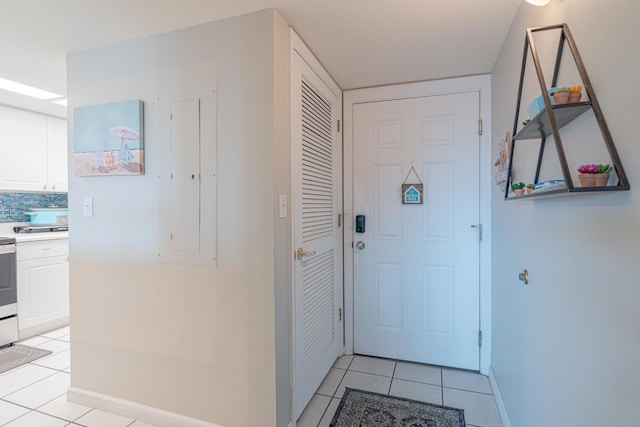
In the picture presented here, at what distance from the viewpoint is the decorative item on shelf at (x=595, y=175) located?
0.72 metres

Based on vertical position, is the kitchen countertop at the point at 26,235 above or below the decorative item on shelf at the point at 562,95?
below

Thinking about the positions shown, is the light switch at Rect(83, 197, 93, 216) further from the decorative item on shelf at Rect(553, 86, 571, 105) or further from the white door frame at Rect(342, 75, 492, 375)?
the decorative item on shelf at Rect(553, 86, 571, 105)

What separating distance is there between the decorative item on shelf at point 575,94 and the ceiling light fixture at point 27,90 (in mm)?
3469

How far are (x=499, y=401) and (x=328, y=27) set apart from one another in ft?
7.76

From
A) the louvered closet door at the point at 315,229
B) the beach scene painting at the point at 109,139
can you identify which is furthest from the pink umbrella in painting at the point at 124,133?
the louvered closet door at the point at 315,229

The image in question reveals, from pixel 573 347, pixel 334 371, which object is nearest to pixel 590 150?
pixel 573 347

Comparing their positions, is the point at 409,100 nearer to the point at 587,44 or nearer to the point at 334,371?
the point at 587,44

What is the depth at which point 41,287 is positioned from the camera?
10.1ft

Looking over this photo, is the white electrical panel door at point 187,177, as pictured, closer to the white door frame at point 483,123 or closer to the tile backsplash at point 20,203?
the white door frame at point 483,123

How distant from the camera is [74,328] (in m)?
1.99

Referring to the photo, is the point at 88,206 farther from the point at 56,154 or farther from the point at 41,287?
the point at 56,154

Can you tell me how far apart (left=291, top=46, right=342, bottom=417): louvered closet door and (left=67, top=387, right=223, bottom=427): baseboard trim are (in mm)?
622

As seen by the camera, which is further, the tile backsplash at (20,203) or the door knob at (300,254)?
the tile backsplash at (20,203)

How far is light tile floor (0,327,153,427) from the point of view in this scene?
72.0 inches
